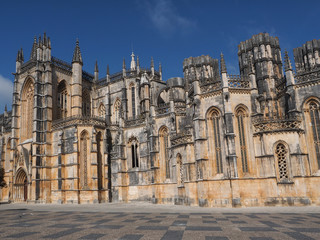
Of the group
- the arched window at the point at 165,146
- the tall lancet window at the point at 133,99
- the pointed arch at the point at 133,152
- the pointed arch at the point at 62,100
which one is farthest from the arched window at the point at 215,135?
the pointed arch at the point at 62,100

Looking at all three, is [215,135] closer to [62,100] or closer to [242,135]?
[242,135]

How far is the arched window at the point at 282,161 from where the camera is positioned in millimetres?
22891

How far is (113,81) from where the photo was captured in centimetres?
4806

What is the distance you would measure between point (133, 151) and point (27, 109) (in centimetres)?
1982

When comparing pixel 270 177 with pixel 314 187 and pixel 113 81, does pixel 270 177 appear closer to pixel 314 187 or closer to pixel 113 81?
pixel 314 187

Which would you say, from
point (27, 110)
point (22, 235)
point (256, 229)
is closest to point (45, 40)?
point (27, 110)

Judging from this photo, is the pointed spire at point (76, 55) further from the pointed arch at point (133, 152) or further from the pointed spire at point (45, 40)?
the pointed arch at point (133, 152)

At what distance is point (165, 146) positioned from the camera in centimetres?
3425

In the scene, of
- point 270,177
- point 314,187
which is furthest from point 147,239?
point 314,187

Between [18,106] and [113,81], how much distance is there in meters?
15.7

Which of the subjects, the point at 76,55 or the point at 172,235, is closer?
the point at 172,235

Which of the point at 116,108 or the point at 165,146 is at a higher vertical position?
the point at 116,108

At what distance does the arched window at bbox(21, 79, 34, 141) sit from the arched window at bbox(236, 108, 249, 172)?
32.6 meters

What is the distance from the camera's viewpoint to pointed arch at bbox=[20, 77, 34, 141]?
1722 inches
